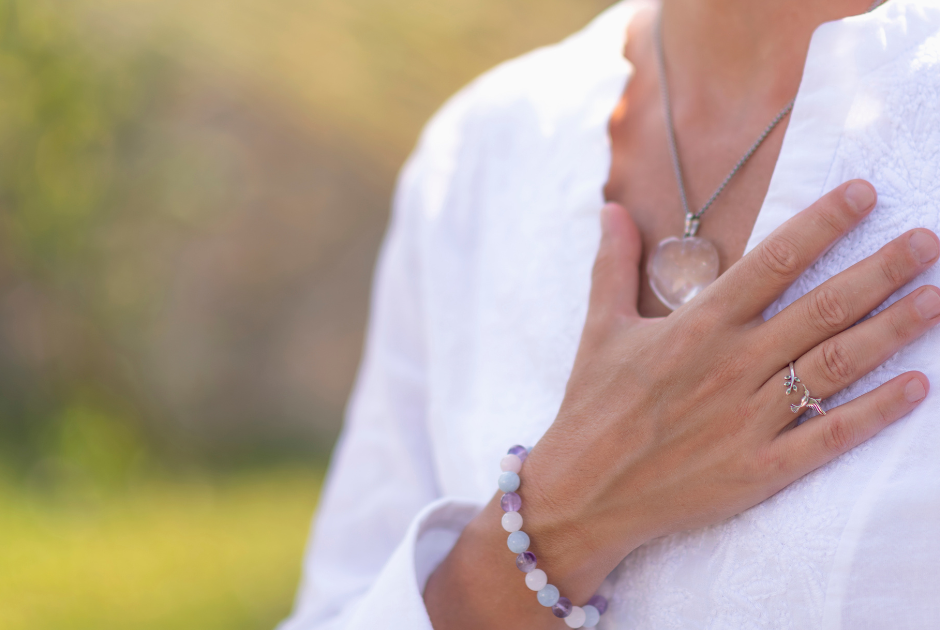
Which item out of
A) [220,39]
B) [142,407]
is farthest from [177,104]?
[142,407]

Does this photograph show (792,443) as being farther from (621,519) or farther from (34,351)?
(34,351)

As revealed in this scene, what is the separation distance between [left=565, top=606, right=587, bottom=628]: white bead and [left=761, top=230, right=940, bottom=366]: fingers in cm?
31

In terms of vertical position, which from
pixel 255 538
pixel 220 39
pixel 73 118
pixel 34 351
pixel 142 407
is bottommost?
pixel 255 538

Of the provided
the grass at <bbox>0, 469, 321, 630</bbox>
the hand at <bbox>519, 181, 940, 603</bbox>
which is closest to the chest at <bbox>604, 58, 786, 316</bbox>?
the hand at <bbox>519, 181, 940, 603</bbox>

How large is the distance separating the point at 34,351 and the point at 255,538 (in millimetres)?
1359

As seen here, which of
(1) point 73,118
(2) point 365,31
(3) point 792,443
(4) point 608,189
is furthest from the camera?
(2) point 365,31

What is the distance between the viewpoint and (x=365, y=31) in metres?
3.16

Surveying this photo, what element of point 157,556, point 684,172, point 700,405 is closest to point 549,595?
point 700,405

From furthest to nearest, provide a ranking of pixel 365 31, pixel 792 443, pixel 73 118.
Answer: pixel 365 31 < pixel 73 118 < pixel 792 443

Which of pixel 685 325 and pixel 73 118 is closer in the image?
pixel 685 325

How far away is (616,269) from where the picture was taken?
76 centimetres

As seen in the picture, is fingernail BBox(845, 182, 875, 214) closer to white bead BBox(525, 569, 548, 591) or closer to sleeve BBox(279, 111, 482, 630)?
white bead BBox(525, 569, 548, 591)

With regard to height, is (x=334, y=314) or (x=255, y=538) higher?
(x=334, y=314)

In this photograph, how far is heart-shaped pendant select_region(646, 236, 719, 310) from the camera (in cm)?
74
